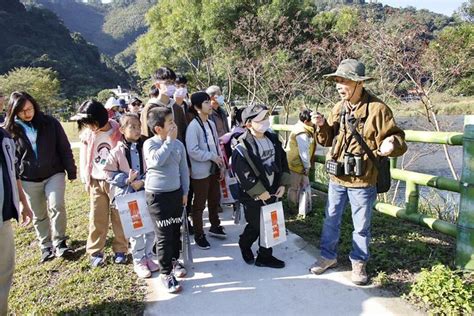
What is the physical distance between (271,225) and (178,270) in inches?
34.8

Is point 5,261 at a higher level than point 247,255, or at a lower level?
higher

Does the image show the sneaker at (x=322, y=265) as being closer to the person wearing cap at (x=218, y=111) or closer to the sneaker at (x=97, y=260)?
the sneaker at (x=97, y=260)

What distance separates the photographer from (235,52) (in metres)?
14.1

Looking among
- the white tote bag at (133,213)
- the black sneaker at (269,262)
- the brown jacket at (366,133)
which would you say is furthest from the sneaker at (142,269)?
the brown jacket at (366,133)

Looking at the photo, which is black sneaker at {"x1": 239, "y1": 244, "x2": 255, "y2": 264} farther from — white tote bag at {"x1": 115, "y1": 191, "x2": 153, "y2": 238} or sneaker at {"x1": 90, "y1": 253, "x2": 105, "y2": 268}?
sneaker at {"x1": 90, "y1": 253, "x2": 105, "y2": 268}

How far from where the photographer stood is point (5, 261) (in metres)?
2.39

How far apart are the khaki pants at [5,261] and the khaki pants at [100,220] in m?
0.95

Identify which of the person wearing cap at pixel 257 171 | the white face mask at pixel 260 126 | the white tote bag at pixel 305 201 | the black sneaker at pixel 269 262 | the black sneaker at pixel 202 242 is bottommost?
the black sneaker at pixel 269 262

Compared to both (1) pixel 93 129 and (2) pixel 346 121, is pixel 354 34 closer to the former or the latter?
(2) pixel 346 121

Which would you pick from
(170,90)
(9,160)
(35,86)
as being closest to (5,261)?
(9,160)

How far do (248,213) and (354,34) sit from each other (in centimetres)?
650

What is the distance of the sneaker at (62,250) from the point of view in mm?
3658

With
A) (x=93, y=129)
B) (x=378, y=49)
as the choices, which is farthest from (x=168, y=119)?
(x=378, y=49)

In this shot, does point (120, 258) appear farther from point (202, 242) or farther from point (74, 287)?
point (202, 242)
